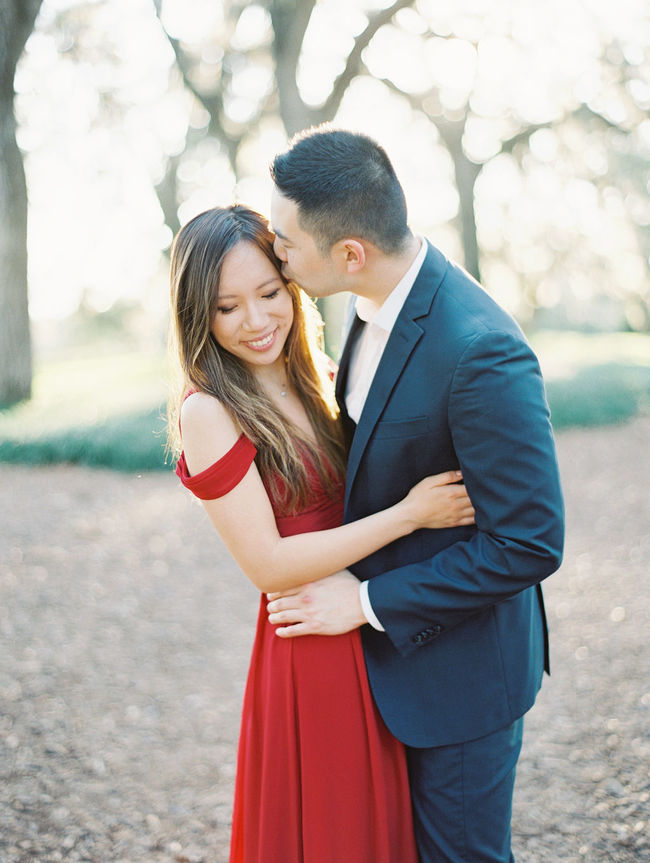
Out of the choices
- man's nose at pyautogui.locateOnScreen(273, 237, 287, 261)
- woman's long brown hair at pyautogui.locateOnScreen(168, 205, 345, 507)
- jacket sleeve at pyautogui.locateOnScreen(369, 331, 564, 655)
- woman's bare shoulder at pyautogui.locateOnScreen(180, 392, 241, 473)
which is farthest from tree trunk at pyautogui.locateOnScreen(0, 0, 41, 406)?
jacket sleeve at pyautogui.locateOnScreen(369, 331, 564, 655)

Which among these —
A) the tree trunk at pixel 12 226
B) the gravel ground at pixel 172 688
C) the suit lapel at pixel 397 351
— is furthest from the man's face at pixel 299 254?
the tree trunk at pixel 12 226

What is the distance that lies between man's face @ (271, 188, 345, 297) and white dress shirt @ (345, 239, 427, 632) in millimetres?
158

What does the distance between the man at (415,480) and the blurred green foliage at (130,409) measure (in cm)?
541

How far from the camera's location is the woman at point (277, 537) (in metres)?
2.12

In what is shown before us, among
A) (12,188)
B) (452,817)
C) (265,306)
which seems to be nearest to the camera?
(452,817)

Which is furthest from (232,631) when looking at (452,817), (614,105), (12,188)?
(614,105)

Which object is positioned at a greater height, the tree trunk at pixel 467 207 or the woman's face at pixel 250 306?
the tree trunk at pixel 467 207

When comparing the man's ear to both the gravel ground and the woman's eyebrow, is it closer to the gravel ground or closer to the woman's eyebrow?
the woman's eyebrow

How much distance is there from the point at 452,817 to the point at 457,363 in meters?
1.22

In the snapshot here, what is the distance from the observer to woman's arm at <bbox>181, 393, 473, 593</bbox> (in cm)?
209

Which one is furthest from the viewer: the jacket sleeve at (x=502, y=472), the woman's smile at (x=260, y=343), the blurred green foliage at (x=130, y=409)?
the blurred green foliage at (x=130, y=409)

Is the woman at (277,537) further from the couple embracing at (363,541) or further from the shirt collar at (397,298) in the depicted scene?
the shirt collar at (397,298)

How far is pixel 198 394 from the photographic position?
86.1 inches

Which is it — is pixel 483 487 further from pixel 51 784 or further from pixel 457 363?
pixel 51 784
